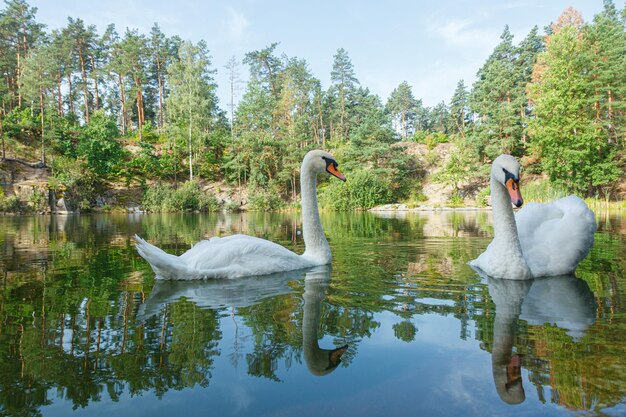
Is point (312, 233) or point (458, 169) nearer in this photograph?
point (312, 233)

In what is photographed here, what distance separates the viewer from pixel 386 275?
5.21 metres

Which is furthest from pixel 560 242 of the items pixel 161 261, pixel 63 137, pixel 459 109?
pixel 459 109

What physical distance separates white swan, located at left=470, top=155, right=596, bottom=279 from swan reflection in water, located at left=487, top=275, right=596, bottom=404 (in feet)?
0.49

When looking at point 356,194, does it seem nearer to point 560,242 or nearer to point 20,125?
point 20,125

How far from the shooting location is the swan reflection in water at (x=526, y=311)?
2.24 meters

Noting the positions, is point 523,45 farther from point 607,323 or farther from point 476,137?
point 607,323

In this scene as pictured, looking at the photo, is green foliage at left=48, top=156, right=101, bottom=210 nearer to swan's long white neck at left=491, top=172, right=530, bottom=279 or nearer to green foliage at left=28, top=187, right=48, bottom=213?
green foliage at left=28, top=187, right=48, bottom=213

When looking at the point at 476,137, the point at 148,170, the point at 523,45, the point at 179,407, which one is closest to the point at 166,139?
the point at 148,170

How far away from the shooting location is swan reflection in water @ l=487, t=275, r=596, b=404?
2.24m

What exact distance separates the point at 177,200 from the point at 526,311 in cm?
3578

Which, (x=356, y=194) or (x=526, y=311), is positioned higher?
(x=356, y=194)

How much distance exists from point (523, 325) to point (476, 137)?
42260 millimetres

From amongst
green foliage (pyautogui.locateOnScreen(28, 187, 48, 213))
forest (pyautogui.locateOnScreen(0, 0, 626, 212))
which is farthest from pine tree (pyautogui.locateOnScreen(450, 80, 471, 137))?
green foliage (pyautogui.locateOnScreen(28, 187, 48, 213))

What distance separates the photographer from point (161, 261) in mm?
4750
